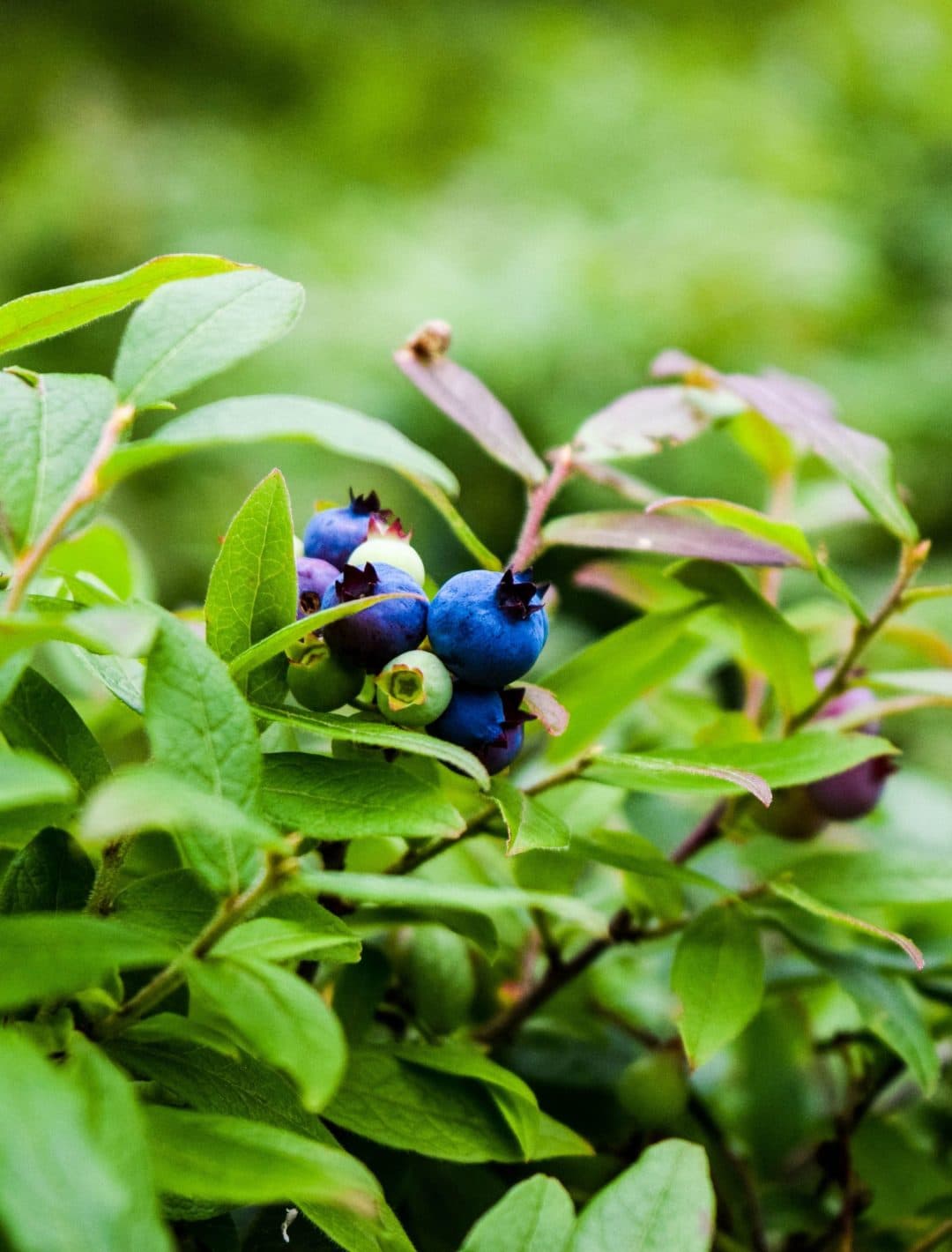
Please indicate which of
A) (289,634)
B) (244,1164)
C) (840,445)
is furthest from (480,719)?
(840,445)

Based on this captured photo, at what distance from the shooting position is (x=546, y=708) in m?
0.49

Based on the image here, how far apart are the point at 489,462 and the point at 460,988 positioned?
2.34 m

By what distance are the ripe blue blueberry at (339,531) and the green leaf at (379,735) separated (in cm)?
11

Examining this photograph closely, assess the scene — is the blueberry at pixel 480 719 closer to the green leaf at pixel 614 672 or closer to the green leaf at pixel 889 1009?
the green leaf at pixel 614 672

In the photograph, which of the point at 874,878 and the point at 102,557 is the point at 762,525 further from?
the point at 102,557

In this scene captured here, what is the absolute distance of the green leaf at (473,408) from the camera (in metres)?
0.66

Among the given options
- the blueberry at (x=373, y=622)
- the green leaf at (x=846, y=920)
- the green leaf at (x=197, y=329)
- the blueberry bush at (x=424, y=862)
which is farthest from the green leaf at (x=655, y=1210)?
the green leaf at (x=197, y=329)

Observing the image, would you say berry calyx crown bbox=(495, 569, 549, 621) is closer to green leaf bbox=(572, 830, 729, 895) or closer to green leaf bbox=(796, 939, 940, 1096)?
green leaf bbox=(572, 830, 729, 895)

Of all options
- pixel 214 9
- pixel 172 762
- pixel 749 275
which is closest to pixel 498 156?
pixel 749 275

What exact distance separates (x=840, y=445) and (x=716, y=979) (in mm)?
312

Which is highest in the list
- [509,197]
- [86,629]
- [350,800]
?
[86,629]

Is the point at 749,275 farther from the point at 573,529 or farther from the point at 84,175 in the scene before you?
the point at 573,529

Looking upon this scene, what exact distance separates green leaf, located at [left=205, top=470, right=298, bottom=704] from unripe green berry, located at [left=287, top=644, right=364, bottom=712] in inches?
0.8

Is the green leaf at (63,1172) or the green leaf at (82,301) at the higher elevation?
the green leaf at (82,301)
